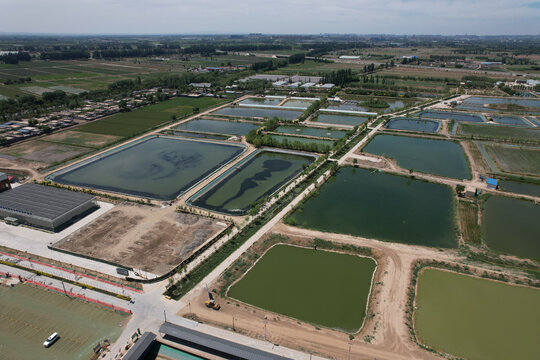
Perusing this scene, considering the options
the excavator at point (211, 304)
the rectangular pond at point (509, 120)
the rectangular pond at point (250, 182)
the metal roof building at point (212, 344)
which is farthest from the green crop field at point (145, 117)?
the rectangular pond at point (509, 120)

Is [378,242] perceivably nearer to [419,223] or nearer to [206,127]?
[419,223]

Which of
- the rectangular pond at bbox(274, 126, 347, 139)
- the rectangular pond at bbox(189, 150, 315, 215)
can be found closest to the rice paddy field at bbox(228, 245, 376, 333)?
the rectangular pond at bbox(189, 150, 315, 215)

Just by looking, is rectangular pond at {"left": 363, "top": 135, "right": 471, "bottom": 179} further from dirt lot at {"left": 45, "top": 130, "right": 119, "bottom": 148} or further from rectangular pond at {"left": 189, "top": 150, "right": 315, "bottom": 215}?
dirt lot at {"left": 45, "top": 130, "right": 119, "bottom": 148}

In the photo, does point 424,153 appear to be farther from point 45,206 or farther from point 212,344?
point 45,206

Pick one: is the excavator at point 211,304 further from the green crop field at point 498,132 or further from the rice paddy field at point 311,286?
the green crop field at point 498,132

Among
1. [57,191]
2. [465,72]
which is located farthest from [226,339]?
[465,72]

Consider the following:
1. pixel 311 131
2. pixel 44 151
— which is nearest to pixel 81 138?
pixel 44 151
